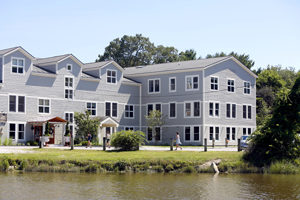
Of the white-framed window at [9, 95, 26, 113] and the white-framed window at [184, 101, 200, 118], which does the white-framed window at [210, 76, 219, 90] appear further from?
the white-framed window at [9, 95, 26, 113]

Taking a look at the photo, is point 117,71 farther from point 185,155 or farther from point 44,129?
point 185,155

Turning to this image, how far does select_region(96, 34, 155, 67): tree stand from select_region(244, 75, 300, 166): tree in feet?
216

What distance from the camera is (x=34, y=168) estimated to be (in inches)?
1345

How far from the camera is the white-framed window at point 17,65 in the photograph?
172 feet

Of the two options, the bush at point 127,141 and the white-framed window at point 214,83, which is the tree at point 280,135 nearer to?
the bush at point 127,141

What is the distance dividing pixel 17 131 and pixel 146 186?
2883cm

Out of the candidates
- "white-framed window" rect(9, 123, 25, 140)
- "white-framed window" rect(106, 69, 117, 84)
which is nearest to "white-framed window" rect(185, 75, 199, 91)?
"white-framed window" rect(106, 69, 117, 84)

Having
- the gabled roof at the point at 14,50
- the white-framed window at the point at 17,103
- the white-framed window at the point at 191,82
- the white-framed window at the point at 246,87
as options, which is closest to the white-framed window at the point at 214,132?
the white-framed window at the point at 191,82

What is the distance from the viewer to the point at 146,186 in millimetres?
26875

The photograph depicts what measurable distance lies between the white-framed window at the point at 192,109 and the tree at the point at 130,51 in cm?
3957

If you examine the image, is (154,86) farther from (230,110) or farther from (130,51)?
(130,51)

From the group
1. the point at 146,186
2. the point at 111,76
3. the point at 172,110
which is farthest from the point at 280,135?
the point at 111,76

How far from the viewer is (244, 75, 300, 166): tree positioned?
34.2 m

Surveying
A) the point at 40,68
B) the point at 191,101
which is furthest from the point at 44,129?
the point at 191,101
